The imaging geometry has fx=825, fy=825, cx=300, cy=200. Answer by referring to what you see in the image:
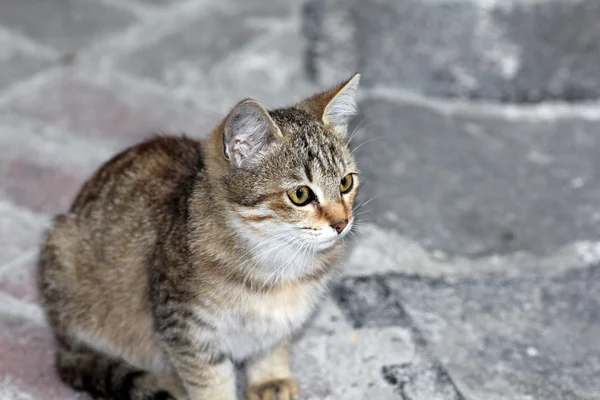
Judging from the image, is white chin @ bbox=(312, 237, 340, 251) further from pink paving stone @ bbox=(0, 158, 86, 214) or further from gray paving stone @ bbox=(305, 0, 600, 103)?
gray paving stone @ bbox=(305, 0, 600, 103)

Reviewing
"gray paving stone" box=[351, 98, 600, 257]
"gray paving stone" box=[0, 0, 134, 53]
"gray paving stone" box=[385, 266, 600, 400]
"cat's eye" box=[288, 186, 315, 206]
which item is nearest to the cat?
"cat's eye" box=[288, 186, 315, 206]

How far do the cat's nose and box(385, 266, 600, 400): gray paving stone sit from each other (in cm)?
62

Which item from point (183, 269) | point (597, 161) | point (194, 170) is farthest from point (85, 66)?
point (597, 161)

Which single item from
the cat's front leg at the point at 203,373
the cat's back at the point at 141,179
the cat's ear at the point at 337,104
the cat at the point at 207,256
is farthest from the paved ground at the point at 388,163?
the cat's ear at the point at 337,104

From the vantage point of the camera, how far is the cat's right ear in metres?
2.16

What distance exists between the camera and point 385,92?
4.02 metres

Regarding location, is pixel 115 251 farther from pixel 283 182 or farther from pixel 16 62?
pixel 16 62

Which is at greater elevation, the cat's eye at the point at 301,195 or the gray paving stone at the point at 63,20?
the cat's eye at the point at 301,195

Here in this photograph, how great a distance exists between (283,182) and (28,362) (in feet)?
3.36

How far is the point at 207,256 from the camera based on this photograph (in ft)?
7.49

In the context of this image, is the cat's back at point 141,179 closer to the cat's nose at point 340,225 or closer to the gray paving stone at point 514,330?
the cat's nose at point 340,225

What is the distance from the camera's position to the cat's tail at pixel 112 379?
2.38 metres

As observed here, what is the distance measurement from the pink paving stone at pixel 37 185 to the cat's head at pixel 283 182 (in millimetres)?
1248

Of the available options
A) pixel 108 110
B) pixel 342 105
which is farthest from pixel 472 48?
pixel 342 105
